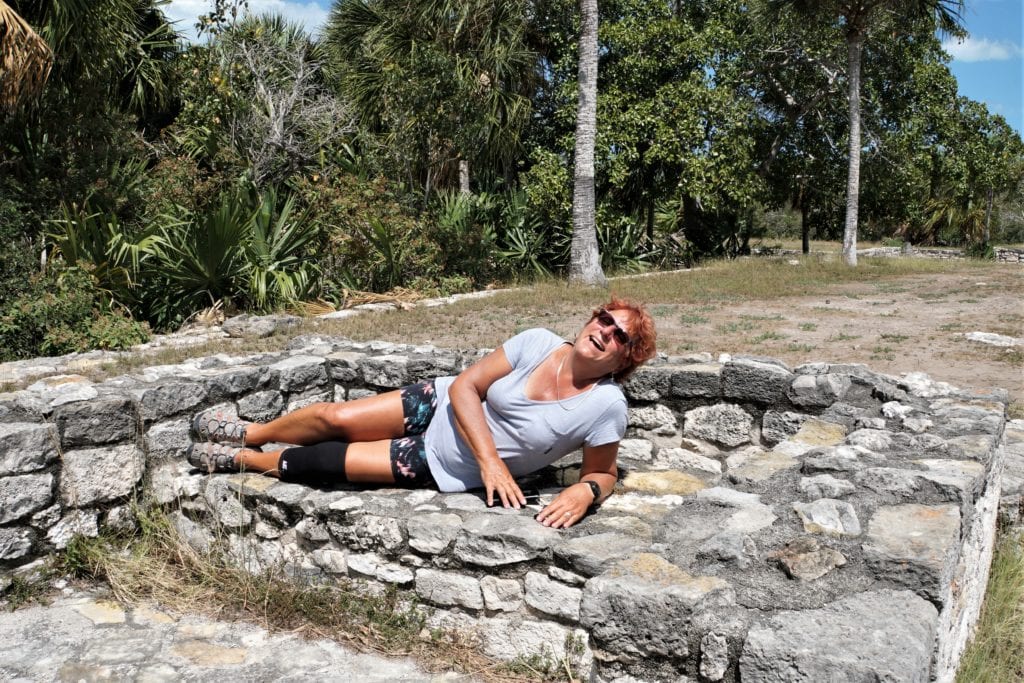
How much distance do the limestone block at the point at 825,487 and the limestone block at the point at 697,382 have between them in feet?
4.34

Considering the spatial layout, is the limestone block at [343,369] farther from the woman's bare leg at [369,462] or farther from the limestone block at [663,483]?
the limestone block at [663,483]

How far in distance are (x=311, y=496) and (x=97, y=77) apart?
928 cm

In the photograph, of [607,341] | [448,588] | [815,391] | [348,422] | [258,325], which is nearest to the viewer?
[448,588]

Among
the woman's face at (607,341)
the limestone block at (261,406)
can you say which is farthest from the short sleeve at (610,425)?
the limestone block at (261,406)

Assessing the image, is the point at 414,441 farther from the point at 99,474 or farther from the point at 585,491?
the point at 99,474

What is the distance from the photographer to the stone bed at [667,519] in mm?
2342

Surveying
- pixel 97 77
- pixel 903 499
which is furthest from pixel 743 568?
pixel 97 77

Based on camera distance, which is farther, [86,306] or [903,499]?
[86,306]

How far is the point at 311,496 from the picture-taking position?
3.29 metres

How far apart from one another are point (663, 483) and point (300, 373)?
2.08 metres

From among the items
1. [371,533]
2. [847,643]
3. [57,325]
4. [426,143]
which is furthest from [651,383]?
[426,143]

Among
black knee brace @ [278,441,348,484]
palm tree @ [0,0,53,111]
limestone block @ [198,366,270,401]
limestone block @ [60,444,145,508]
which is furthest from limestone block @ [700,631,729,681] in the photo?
palm tree @ [0,0,53,111]

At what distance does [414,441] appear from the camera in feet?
11.5

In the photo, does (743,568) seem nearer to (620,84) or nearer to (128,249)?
(128,249)
